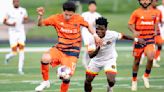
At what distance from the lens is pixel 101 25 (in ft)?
49.6

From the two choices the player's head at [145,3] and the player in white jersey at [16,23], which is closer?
the player's head at [145,3]

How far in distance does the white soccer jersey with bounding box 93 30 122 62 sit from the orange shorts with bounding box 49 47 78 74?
24.4 inches

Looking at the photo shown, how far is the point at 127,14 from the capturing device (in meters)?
45.8

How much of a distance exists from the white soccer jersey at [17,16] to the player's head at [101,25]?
258 inches

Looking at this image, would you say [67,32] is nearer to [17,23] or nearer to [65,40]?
[65,40]

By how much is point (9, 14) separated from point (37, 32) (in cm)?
1494

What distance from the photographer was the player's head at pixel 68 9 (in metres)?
15.1

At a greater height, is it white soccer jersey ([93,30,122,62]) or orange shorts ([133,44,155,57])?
white soccer jersey ([93,30,122,62])

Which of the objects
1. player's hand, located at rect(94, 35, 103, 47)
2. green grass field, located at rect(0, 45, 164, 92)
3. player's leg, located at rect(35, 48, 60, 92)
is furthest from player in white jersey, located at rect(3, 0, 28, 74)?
player's hand, located at rect(94, 35, 103, 47)

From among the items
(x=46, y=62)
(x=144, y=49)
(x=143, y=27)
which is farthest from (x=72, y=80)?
(x=46, y=62)

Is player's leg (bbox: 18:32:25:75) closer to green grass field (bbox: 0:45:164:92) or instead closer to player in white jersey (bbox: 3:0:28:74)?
player in white jersey (bbox: 3:0:28:74)

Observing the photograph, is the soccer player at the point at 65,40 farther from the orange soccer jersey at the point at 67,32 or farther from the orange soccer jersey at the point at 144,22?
the orange soccer jersey at the point at 144,22

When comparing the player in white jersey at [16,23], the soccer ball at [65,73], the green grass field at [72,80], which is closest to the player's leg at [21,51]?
the player in white jersey at [16,23]

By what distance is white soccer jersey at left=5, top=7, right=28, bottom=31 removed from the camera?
21.5 metres
